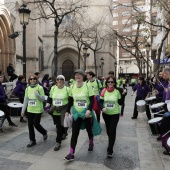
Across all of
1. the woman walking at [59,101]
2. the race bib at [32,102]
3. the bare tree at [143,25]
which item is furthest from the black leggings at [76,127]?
the bare tree at [143,25]

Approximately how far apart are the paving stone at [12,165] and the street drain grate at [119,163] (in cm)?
159

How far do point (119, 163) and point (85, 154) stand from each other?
2.87 ft

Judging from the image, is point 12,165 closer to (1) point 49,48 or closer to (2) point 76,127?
(2) point 76,127

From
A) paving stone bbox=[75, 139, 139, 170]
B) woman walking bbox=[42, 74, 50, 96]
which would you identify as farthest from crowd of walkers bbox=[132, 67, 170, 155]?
woman walking bbox=[42, 74, 50, 96]

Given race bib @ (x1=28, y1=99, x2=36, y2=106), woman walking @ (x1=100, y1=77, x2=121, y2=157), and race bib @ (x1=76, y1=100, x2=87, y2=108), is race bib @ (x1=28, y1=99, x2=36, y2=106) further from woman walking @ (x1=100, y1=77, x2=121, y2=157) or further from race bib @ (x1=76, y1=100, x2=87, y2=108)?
woman walking @ (x1=100, y1=77, x2=121, y2=157)

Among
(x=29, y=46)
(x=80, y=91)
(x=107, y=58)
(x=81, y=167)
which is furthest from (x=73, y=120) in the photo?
(x=107, y=58)

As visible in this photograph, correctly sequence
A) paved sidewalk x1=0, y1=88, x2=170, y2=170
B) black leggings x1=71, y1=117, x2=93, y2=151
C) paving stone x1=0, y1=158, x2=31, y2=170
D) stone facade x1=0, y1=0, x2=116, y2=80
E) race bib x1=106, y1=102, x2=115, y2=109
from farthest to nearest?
1. stone facade x1=0, y1=0, x2=116, y2=80
2. race bib x1=106, y1=102, x2=115, y2=109
3. black leggings x1=71, y1=117, x2=93, y2=151
4. paved sidewalk x1=0, y1=88, x2=170, y2=170
5. paving stone x1=0, y1=158, x2=31, y2=170

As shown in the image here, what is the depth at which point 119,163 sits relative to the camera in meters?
4.78

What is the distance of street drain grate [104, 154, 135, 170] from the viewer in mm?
4583

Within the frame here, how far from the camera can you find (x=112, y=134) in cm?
506

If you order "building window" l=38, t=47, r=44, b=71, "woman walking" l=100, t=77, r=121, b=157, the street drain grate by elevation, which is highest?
"building window" l=38, t=47, r=44, b=71

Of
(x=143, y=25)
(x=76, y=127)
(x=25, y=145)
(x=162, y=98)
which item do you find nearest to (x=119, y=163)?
(x=76, y=127)

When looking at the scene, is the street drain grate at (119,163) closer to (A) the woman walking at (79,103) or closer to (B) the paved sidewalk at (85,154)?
(B) the paved sidewalk at (85,154)

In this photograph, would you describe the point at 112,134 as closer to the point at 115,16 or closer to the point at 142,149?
the point at 142,149
